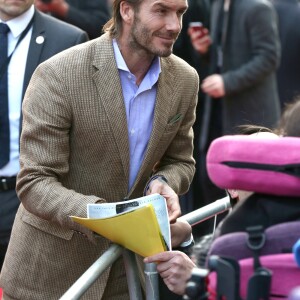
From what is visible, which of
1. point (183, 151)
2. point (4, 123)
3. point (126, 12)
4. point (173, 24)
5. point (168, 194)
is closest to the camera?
point (168, 194)

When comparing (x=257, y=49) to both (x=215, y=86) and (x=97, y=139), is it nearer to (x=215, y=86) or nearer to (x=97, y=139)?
(x=215, y=86)

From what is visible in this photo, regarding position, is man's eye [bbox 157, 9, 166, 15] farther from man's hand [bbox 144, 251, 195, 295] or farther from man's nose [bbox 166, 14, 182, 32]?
man's hand [bbox 144, 251, 195, 295]

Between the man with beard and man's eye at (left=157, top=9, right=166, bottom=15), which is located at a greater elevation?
man's eye at (left=157, top=9, right=166, bottom=15)

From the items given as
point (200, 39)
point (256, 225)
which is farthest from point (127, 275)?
point (200, 39)

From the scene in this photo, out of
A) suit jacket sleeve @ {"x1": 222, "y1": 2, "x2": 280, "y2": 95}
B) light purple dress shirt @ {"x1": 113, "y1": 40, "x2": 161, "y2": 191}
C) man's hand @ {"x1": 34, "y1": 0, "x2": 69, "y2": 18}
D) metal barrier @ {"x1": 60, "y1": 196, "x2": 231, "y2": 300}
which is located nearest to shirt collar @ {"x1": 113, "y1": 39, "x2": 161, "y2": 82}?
light purple dress shirt @ {"x1": 113, "y1": 40, "x2": 161, "y2": 191}

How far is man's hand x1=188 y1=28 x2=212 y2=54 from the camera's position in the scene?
7.61 metres

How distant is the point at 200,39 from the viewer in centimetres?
763

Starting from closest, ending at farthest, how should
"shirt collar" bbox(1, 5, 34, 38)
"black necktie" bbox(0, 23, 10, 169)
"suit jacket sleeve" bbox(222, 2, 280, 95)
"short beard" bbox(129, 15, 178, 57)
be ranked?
"short beard" bbox(129, 15, 178, 57) → "black necktie" bbox(0, 23, 10, 169) → "shirt collar" bbox(1, 5, 34, 38) → "suit jacket sleeve" bbox(222, 2, 280, 95)

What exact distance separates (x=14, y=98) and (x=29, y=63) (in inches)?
7.4

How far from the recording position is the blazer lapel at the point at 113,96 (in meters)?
4.48

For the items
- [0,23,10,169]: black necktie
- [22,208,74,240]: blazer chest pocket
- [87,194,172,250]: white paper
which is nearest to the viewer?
[87,194,172,250]: white paper

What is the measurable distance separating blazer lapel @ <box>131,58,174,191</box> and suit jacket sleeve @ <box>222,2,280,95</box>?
292 centimetres

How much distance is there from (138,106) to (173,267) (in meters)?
0.76

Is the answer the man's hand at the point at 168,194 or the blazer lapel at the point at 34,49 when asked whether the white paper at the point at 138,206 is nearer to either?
the man's hand at the point at 168,194
